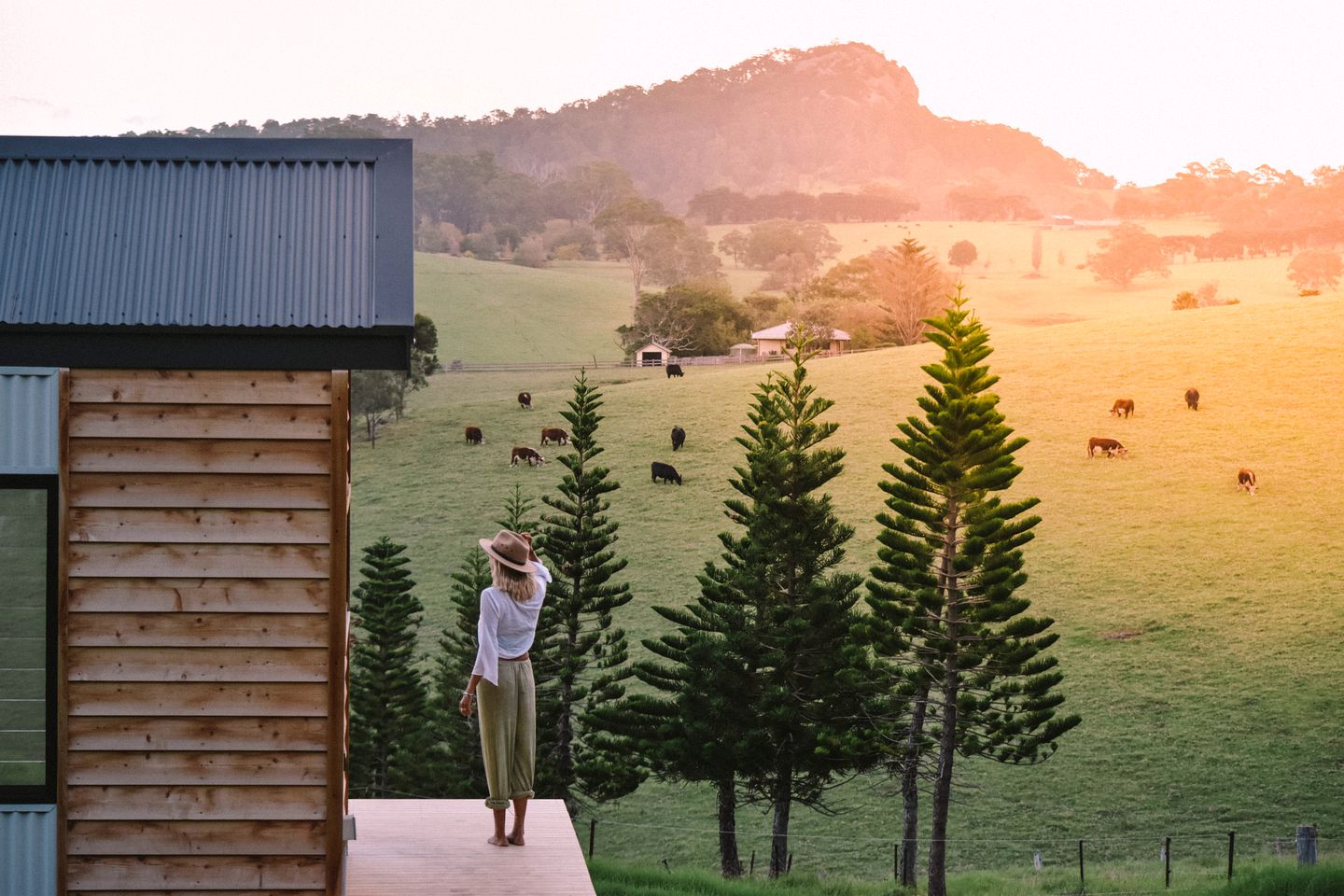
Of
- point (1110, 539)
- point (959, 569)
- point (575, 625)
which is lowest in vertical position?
point (575, 625)

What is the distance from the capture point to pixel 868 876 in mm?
21875

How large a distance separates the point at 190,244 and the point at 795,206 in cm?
10108

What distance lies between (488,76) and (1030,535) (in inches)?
3563

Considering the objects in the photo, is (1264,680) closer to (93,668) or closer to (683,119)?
(93,668)

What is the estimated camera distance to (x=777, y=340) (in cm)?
6469

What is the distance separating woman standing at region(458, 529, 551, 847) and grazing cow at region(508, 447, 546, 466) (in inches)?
1425

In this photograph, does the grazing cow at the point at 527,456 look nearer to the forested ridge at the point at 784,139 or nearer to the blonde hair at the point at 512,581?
the blonde hair at the point at 512,581

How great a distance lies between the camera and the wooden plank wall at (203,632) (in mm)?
5750

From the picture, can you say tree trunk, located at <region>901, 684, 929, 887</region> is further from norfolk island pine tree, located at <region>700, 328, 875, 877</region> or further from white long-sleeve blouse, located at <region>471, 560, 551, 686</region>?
white long-sleeve blouse, located at <region>471, 560, 551, 686</region>

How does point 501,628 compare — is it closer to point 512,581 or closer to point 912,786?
point 512,581

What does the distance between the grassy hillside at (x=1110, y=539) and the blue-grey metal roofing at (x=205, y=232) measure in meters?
17.8

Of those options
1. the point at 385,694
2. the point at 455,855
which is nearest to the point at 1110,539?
the point at 385,694

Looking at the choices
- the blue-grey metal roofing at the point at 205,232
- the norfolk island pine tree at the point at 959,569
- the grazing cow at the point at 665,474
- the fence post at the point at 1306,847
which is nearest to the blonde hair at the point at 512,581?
the blue-grey metal roofing at the point at 205,232

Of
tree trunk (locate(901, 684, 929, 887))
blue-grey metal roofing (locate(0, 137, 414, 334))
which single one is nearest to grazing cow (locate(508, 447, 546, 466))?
tree trunk (locate(901, 684, 929, 887))
